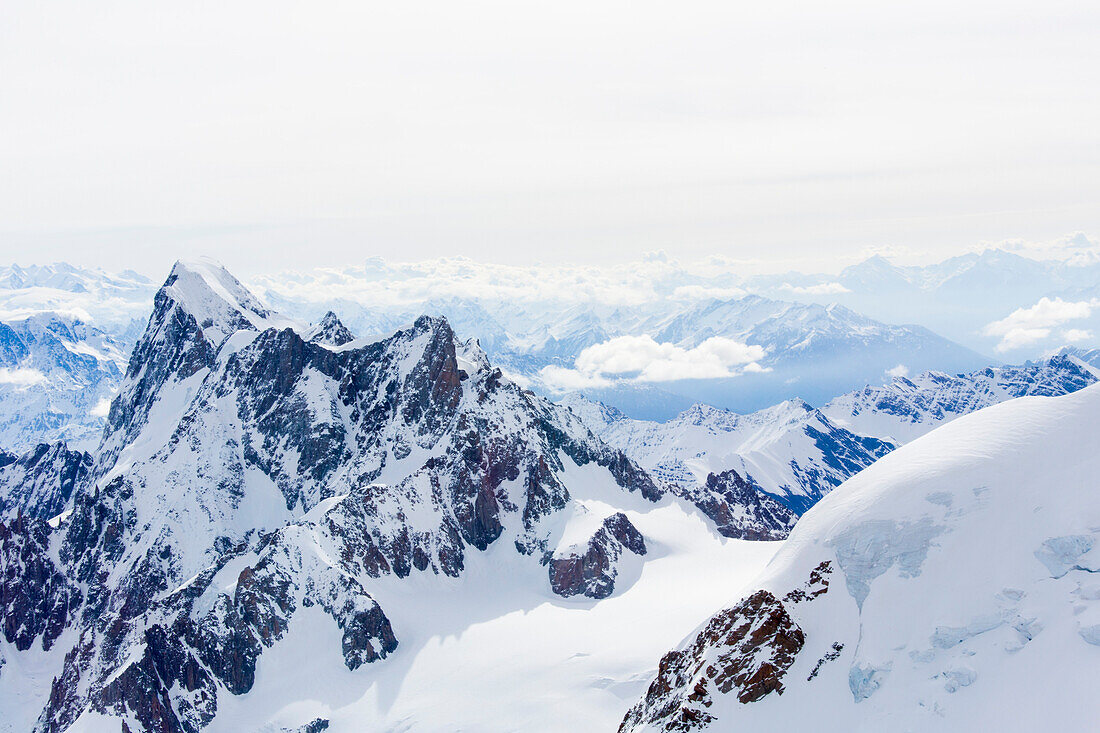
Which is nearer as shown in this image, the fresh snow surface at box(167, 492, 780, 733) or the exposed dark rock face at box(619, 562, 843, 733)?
the exposed dark rock face at box(619, 562, 843, 733)

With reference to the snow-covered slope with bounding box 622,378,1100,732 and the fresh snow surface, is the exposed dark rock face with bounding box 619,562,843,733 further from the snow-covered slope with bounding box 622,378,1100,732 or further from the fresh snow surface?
the fresh snow surface

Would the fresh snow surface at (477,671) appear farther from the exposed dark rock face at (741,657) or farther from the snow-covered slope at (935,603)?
the snow-covered slope at (935,603)

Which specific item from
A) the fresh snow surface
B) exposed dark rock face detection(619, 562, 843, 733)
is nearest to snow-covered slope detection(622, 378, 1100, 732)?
exposed dark rock face detection(619, 562, 843, 733)

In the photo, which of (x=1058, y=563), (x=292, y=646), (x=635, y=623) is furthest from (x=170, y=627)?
(x=1058, y=563)

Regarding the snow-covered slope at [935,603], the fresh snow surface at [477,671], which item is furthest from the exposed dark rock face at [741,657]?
the fresh snow surface at [477,671]

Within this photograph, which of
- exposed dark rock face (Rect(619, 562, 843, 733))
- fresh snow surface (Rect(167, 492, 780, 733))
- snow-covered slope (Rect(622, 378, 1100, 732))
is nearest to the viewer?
snow-covered slope (Rect(622, 378, 1100, 732))

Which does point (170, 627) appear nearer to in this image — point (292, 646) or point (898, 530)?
point (292, 646)

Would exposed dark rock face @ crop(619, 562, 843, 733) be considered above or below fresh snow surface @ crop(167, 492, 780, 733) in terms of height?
above
